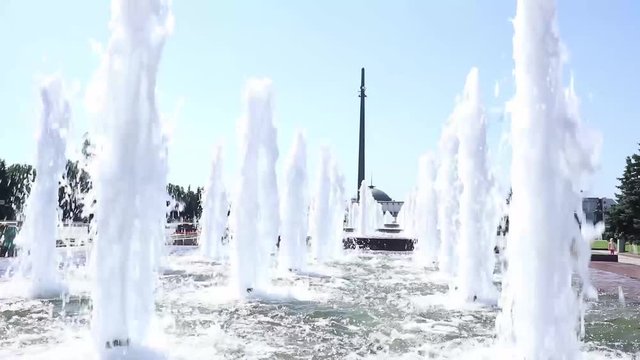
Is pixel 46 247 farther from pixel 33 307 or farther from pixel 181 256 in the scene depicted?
pixel 181 256

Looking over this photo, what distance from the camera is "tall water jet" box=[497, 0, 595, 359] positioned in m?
6.50

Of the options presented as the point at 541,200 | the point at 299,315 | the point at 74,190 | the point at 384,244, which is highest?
the point at 74,190

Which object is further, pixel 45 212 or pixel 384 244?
pixel 384 244

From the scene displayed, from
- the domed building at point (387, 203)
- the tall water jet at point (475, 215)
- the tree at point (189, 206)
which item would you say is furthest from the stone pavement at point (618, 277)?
the domed building at point (387, 203)

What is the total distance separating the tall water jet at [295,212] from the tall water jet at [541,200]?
420 inches

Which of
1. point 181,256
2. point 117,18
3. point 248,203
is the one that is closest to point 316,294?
point 248,203

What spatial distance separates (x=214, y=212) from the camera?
1014 inches

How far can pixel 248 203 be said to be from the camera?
1266 cm

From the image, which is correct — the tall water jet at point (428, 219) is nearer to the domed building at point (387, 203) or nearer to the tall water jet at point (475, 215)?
the tall water jet at point (475, 215)

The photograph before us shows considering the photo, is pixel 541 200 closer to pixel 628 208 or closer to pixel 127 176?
pixel 127 176

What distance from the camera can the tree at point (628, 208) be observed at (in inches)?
1220

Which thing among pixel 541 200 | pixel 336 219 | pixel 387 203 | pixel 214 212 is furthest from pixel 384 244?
pixel 387 203

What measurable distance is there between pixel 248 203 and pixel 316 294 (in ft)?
7.81

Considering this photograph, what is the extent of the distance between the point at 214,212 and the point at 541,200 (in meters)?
20.4
